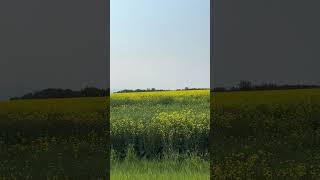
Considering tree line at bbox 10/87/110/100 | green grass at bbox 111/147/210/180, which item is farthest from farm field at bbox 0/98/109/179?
green grass at bbox 111/147/210/180

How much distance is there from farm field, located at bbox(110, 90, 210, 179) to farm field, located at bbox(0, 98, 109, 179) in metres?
0.63

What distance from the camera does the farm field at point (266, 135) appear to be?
302 inches

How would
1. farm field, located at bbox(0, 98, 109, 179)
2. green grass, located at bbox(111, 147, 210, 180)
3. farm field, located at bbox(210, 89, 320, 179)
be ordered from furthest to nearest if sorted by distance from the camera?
green grass, located at bbox(111, 147, 210, 180) → farm field, located at bbox(0, 98, 109, 179) → farm field, located at bbox(210, 89, 320, 179)

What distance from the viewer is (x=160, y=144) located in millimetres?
A: 10047

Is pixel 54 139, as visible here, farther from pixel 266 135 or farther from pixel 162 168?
pixel 266 135

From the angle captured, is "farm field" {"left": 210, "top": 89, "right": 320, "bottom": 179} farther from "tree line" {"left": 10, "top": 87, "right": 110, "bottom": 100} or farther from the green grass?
"tree line" {"left": 10, "top": 87, "right": 110, "bottom": 100}

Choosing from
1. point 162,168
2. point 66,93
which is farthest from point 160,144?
point 66,93

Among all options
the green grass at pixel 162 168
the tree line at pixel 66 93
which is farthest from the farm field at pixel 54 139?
the green grass at pixel 162 168

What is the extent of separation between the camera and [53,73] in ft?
28.9

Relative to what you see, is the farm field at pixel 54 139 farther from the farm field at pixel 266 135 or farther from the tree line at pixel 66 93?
the farm field at pixel 266 135

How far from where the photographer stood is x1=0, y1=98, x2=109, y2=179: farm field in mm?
7875

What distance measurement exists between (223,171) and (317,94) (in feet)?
9.67

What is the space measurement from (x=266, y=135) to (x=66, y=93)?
3.59 meters

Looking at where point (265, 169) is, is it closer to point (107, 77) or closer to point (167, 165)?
point (167, 165)
